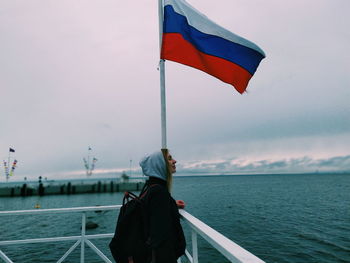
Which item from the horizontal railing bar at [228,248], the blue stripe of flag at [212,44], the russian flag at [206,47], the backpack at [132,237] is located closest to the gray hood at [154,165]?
the backpack at [132,237]

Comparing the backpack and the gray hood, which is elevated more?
the gray hood

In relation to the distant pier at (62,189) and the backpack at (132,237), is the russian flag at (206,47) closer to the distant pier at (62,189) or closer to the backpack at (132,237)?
the backpack at (132,237)

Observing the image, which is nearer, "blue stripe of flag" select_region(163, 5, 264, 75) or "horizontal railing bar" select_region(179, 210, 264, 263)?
"horizontal railing bar" select_region(179, 210, 264, 263)

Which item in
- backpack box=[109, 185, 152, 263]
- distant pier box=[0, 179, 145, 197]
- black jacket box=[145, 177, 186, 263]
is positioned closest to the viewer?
black jacket box=[145, 177, 186, 263]

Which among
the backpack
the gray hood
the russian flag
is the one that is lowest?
the backpack

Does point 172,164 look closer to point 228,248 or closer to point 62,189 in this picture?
point 228,248

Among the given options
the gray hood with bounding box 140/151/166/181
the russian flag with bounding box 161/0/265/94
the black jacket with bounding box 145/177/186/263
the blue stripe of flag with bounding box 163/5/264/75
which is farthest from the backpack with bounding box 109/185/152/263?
the blue stripe of flag with bounding box 163/5/264/75

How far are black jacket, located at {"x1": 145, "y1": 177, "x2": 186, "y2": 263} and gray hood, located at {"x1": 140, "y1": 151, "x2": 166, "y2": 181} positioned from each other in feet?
0.20

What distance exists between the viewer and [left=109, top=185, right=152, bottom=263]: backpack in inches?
89.8

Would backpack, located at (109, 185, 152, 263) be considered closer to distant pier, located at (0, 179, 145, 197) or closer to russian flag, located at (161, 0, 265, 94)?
russian flag, located at (161, 0, 265, 94)

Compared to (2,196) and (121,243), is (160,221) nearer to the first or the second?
(121,243)

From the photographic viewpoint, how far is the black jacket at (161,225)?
6.56 feet

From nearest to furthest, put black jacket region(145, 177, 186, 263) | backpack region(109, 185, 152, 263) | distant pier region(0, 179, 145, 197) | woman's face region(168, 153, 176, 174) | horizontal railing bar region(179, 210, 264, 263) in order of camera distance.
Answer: horizontal railing bar region(179, 210, 264, 263), black jacket region(145, 177, 186, 263), backpack region(109, 185, 152, 263), woman's face region(168, 153, 176, 174), distant pier region(0, 179, 145, 197)

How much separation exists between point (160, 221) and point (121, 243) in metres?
0.60
